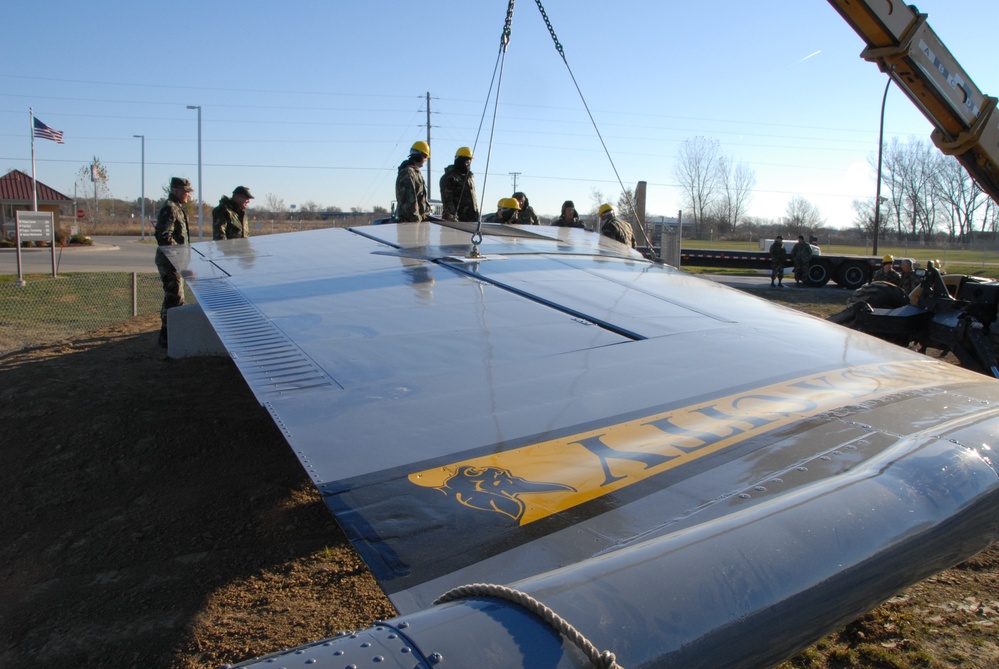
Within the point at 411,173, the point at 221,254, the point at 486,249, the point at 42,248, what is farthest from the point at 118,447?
the point at 42,248

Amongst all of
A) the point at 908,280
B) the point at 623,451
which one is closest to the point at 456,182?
the point at 623,451

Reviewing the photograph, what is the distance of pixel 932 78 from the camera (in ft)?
25.3

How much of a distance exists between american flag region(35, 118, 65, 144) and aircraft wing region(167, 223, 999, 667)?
2989 cm

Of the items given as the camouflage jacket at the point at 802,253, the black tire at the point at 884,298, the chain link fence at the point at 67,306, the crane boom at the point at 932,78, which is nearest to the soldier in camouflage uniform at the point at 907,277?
the black tire at the point at 884,298

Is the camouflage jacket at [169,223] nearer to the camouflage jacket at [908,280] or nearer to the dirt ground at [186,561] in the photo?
the dirt ground at [186,561]

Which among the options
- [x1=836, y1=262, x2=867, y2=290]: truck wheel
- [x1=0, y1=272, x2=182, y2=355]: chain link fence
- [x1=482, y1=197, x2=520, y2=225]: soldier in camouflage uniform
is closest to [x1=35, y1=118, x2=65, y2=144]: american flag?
[x1=0, y1=272, x2=182, y2=355]: chain link fence

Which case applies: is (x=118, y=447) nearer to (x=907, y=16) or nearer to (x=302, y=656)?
(x=302, y=656)

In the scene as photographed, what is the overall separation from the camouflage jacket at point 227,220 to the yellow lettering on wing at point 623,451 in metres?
8.20

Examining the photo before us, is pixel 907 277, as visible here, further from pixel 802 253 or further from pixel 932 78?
pixel 802 253

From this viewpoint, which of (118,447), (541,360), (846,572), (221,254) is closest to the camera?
(846,572)

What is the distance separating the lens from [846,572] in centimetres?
149

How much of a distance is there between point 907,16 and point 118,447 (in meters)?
8.48

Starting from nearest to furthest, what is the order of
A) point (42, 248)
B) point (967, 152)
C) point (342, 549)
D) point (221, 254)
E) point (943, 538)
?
point (943, 538) < point (342, 549) < point (221, 254) < point (967, 152) < point (42, 248)

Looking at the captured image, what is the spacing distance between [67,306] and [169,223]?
629 cm
